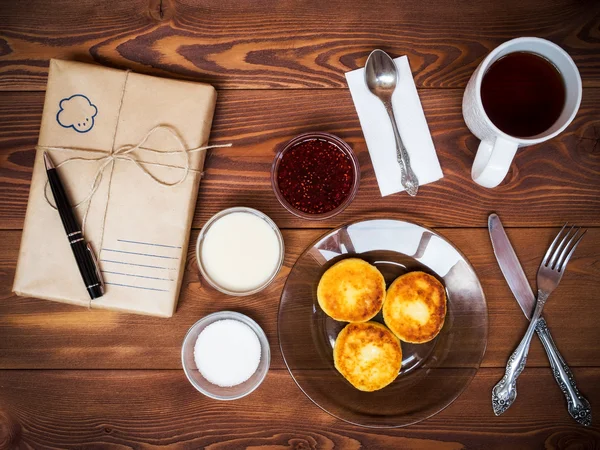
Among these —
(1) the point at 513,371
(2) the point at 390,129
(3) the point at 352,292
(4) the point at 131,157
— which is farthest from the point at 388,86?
(1) the point at 513,371

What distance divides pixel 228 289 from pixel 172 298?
4.2 inches

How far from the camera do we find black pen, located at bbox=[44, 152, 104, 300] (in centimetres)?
83

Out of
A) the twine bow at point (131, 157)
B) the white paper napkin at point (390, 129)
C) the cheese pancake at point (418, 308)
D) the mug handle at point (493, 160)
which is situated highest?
the white paper napkin at point (390, 129)

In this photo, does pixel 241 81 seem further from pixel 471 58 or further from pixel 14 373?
pixel 14 373

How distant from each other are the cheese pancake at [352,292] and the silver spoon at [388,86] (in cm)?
18

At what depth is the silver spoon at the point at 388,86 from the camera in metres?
0.86

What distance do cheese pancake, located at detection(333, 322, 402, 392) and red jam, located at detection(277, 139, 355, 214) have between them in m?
0.24

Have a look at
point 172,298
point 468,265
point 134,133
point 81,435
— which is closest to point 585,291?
point 468,265

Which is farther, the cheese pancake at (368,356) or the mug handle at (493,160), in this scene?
the cheese pancake at (368,356)

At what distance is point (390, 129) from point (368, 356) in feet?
1.38

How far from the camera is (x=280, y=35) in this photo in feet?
2.93

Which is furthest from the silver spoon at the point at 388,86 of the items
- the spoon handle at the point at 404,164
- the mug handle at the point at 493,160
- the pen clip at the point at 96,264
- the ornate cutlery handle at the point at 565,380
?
the pen clip at the point at 96,264

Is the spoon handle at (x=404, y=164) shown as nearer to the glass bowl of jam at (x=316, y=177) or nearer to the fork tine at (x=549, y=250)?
the glass bowl of jam at (x=316, y=177)

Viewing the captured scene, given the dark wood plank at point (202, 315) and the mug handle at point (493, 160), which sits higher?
the mug handle at point (493, 160)
